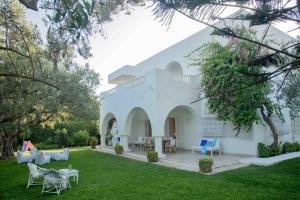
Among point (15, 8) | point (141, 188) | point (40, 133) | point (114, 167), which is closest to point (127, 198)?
point (141, 188)

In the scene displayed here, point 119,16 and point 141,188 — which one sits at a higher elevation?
point 119,16

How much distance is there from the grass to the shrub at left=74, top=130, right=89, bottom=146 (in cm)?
1674

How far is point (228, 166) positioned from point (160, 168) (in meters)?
3.32

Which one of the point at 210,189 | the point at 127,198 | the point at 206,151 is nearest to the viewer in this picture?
the point at 127,198

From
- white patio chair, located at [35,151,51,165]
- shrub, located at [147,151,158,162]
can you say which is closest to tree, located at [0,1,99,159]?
white patio chair, located at [35,151,51,165]

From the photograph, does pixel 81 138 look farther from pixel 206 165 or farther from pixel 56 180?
pixel 206 165

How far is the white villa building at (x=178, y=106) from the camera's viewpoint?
49.7ft

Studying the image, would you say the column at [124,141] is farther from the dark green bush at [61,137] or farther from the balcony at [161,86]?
the dark green bush at [61,137]

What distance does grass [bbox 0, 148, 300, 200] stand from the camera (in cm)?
762

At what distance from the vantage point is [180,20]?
103 inches

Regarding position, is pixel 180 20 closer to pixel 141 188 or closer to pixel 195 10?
pixel 195 10

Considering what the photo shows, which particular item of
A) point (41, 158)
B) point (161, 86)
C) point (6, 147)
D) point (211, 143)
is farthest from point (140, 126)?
point (6, 147)

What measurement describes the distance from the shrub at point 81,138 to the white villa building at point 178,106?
639cm

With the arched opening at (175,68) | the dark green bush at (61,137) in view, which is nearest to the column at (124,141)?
the arched opening at (175,68)
